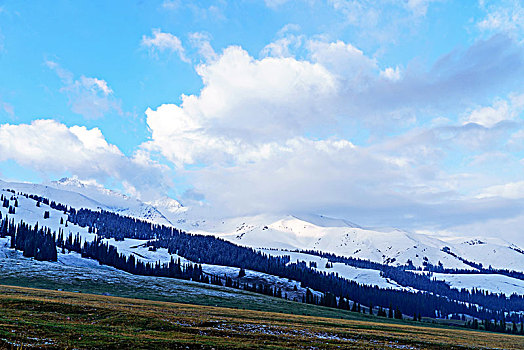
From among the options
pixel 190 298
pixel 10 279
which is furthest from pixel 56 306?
pixel 10 279

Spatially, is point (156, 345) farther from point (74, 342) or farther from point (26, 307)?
point (26, 307)

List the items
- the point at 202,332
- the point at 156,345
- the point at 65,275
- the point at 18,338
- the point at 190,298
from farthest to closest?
the point at 65,275 → the point at 190,298 → the point at 202,332 → the point at 156,345 → the point at 18,338

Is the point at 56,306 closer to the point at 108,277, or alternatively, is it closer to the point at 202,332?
the point at 202,332

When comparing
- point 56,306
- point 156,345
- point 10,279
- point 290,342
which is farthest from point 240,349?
point 10,279

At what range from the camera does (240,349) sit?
33688 millimetres

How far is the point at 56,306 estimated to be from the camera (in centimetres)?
5394

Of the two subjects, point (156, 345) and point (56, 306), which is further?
point (56, 306)

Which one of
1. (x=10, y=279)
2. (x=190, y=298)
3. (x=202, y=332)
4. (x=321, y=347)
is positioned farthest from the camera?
(x=10, y=279)

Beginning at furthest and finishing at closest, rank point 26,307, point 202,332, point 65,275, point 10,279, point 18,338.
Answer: point 65,275 < point 10,279 < point 26,307 < point 202,332 < point 18,338

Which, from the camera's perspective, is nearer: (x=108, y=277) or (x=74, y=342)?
(x=74, y=342)

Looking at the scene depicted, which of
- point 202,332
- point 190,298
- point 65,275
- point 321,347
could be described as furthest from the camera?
point 65,275

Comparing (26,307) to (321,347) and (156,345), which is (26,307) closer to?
(156,345)

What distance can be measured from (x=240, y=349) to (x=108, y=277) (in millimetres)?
155312

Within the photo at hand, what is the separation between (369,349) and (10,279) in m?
153
